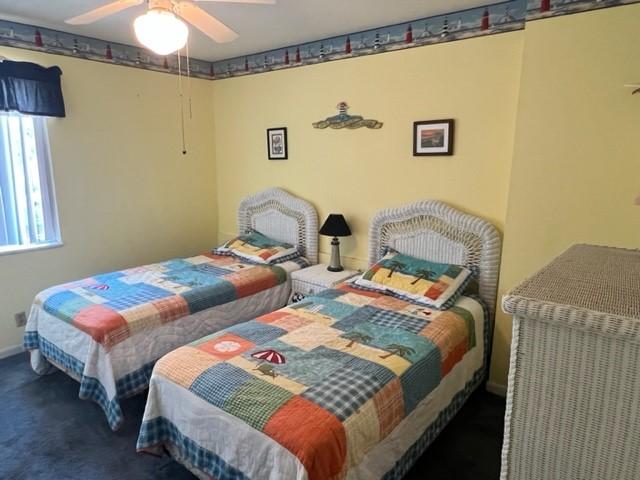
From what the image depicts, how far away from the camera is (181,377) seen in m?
1.84

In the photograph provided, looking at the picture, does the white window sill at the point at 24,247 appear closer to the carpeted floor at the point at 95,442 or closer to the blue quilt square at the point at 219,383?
the carpeted floor at the point at 95,442

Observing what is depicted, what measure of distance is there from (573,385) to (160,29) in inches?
78.0

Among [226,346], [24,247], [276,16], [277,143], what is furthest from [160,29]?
[24,247]

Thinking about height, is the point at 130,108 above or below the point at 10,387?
above

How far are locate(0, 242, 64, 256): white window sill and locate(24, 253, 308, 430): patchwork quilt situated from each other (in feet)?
1.90

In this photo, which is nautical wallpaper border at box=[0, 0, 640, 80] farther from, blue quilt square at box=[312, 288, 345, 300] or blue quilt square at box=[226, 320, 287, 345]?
blue quilt square at box=[226, 320, 287, 345]

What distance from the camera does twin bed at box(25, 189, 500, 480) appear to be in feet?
5.19

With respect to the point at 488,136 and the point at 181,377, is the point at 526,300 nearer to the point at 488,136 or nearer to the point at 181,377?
the point at 181,377

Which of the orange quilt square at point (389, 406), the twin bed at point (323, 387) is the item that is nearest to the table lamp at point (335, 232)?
the twin bed at point (323, 387)

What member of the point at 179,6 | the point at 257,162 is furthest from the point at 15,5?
the point at 257,162

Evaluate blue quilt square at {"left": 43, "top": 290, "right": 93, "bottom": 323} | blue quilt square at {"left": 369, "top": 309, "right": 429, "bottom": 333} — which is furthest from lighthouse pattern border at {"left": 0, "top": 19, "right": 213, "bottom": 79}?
blue quilt square at {"left": 369, "top": 309, "right": 429, "bottom": 333}

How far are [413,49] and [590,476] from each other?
287 centimetres

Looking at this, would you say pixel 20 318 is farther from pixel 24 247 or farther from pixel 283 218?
pixel 283 218

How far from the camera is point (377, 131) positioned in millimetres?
3281
